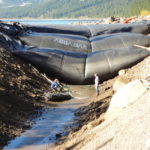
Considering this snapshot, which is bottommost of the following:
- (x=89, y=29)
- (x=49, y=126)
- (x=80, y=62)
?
(x=49, y=126)

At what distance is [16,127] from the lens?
520 inches

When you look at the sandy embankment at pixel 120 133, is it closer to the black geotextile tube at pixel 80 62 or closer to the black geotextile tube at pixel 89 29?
the black geotextile tube at pixel 80 62

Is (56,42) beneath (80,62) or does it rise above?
above

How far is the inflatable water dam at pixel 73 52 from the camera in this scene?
71.4 ft

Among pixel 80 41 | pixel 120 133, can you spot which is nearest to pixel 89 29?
pixel 80 41

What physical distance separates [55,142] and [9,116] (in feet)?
9.34

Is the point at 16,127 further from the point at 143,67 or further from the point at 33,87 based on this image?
the point at 143,67

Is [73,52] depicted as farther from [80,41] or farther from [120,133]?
[120,133]

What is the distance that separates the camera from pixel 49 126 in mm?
13703

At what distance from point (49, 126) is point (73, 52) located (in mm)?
9479

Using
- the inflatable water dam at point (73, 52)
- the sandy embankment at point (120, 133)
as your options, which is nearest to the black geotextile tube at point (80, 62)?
the inflatable water dam at point (73, 52)

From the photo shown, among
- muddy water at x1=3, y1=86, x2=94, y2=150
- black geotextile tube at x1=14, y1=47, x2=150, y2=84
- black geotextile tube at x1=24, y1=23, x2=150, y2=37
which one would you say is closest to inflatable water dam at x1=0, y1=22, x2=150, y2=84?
black geotextile tube at x1=14, y1=47, x2=150, y2=84

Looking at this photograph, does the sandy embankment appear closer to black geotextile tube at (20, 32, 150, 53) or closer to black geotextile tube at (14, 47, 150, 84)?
black geotextile tube at (14, 47, 150, 84)

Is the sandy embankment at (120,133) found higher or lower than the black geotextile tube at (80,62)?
higher
